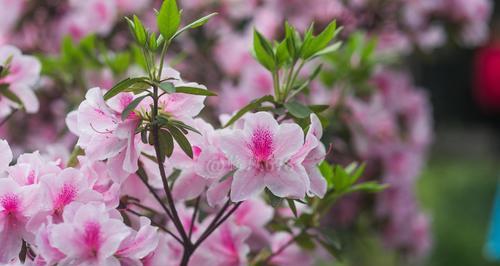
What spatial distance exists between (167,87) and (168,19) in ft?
0.27

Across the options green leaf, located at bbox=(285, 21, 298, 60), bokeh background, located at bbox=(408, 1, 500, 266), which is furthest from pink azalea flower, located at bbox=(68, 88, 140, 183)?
bokeh background, located at bbox=(408, 1, 500, 266)

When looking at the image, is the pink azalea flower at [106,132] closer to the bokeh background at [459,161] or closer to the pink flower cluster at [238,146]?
the pink flower cluster at [238,146]

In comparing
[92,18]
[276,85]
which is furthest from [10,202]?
[92,18]

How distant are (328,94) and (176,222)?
0.86m

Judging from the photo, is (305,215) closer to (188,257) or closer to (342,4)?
(188,257)

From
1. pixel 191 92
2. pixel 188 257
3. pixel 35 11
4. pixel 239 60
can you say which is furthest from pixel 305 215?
pixel 35 11

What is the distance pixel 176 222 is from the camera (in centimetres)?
90

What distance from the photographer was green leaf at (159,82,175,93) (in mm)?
792

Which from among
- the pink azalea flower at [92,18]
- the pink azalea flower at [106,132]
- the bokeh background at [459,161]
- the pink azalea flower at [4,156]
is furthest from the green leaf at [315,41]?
the bokeh background at [459,161]

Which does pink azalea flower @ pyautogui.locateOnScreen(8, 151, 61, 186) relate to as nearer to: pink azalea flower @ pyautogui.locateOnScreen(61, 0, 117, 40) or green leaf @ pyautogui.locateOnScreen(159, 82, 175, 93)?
green leaf @ pyautogui.locateOnScreen(159, 82, 175, 93)

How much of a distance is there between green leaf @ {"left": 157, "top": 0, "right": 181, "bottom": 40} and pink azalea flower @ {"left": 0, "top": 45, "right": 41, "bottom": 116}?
0.31 metres

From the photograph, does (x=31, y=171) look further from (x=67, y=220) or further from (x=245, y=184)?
(x=245, y=184)

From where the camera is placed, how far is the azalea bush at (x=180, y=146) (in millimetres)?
811

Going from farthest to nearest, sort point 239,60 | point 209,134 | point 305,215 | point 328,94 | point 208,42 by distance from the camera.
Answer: point 208,42 → point 239,60 → point 328,94 → point 305,215 → point 209,134
